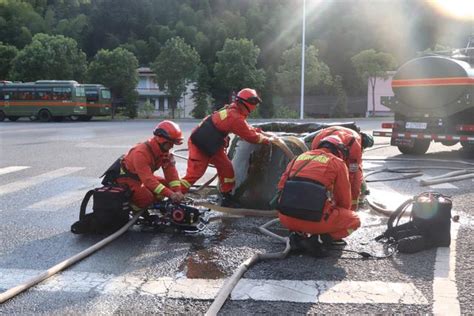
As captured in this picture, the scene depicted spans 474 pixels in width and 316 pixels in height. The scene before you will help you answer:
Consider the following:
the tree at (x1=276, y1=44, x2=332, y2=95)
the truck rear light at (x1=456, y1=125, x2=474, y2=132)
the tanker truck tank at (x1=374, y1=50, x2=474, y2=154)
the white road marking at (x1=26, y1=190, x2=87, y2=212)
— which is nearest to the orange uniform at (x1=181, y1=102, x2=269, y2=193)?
the white road marking at (x1=26, y1=190, x2=87, y2=212)

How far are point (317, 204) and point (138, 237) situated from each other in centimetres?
213

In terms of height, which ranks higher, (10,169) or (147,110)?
(147,110)

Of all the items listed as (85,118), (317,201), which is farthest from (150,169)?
(85,118)

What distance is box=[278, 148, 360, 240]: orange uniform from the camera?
4809mm

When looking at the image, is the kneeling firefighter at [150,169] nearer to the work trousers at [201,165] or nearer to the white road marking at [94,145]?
the work trousers at [201,165]

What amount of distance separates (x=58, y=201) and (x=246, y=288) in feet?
14.9

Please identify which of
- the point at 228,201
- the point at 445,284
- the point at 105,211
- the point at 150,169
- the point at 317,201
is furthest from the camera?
the point at 228,201

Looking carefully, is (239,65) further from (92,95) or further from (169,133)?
(169,133)

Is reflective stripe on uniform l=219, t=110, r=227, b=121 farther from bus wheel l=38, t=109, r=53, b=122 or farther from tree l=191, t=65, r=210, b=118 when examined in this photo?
tree l=191, t=65, r=210, b=118

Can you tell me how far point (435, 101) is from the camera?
1253cm

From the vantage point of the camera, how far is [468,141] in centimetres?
1223

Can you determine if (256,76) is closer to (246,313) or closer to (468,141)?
(468,141)

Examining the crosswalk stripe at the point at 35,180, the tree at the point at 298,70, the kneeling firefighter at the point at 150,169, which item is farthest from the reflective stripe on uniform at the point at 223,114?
the tree at the point at 298,70

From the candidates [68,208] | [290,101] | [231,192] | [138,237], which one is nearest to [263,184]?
[231,192]
